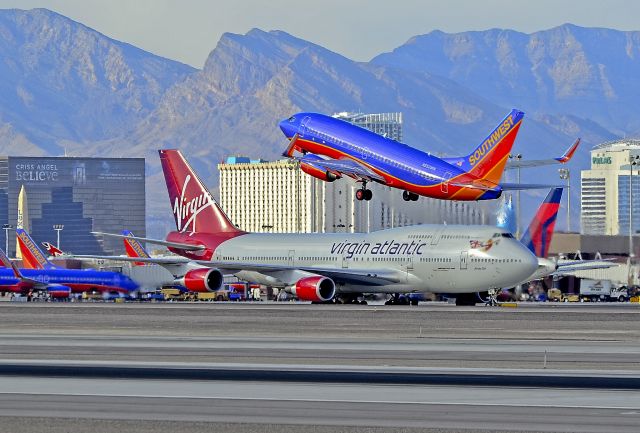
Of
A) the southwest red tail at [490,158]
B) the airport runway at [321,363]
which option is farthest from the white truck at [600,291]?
the airport runway at [321,363]

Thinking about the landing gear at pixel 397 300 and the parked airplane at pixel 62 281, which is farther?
the parked airplane at pixel 62 281

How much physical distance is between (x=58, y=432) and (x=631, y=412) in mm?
14655

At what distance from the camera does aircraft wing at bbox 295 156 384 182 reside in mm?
89625

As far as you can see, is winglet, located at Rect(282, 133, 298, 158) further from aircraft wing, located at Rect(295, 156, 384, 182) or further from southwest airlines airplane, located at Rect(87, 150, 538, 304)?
southwest airlines airplane, located at Rect(87, 150, 538, 304)

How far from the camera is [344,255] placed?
115 meters

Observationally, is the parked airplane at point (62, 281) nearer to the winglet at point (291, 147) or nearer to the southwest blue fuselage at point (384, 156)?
→ the winglet at point (291, 147)

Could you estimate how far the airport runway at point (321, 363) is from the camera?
3791 centimetres

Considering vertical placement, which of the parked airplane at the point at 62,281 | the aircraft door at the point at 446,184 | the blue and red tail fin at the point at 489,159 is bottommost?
the parked airplane at the point at 62,281

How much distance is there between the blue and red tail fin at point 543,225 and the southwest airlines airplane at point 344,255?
Result: 58.2 ft

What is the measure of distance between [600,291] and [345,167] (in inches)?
3714

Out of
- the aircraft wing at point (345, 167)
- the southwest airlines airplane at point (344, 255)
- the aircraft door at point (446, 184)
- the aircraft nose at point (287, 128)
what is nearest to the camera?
the aircraft wing at point (345, 167)

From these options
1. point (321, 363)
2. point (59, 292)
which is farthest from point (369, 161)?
point (59, 292)

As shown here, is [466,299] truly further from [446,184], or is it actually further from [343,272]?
[446,184]

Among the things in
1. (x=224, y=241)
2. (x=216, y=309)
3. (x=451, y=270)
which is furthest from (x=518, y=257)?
(x=224, y=241)
